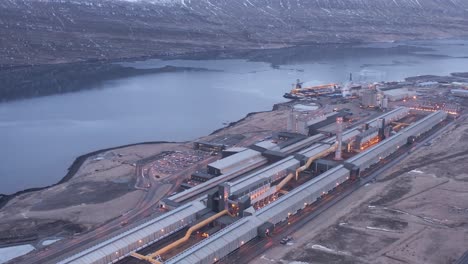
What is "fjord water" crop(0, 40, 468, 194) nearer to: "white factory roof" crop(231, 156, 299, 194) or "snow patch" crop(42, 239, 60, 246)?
"snow patch" crop(42, 239, 60, 246)

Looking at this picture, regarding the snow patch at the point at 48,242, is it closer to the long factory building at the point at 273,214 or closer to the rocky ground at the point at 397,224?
the long factory building at the point at 273,214

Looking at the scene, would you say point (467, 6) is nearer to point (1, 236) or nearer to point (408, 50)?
point (408, 50)

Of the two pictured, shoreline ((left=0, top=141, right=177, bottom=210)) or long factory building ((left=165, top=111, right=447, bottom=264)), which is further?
shoreline ((left=0, top=141, right=177, bottom=210))

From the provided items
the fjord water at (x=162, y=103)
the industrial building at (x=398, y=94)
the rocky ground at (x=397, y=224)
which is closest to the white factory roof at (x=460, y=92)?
the industrial building at (x=398, y=94)

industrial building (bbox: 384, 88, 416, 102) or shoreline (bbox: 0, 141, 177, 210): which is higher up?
industrial building (bbox: 384, 88, 416, 102)

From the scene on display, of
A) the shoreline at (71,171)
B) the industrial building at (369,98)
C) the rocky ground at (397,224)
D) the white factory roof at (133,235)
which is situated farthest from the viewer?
the industrial building at (369,98)

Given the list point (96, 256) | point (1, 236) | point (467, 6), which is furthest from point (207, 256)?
point (467, 6)

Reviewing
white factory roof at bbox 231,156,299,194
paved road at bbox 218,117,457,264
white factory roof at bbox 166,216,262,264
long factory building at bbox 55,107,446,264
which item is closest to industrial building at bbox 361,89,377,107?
paved road at bbox 218,117,457,264
